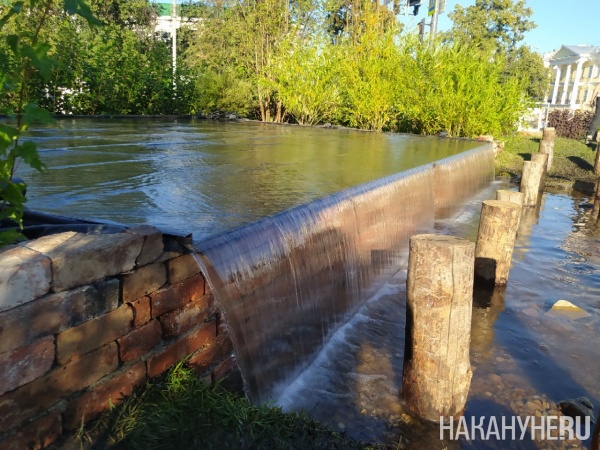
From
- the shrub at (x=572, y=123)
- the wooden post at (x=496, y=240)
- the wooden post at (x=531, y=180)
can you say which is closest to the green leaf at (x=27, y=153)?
the wooden post at (x=496, y=240)

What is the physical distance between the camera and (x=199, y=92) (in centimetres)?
1492

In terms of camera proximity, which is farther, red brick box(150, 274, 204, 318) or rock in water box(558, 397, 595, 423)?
rock in water box(558, 397, 595, 423)

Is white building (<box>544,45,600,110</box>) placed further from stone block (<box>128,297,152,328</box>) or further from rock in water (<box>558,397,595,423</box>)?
stone block (<box>128,297,152,328</box>)

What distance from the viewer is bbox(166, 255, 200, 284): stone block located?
2447 mm

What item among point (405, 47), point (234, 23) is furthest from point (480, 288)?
point (234, 23)

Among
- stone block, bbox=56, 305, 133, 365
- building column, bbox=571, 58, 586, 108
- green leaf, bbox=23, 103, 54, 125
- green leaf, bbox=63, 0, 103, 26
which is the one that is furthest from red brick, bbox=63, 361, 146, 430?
building column, bbox=571, 58, 586, 108

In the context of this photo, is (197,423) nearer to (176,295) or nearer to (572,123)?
(176,295)

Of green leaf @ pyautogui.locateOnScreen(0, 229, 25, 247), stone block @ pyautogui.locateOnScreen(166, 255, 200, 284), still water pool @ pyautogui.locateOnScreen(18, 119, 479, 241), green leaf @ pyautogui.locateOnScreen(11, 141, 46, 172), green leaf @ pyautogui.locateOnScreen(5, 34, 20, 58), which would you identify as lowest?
stone block @ pyautogui.locateOnScreen(166, 255, 200, 284)

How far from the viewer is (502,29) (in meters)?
35.8

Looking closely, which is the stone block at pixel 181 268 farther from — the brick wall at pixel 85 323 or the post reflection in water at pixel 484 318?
the post reflection in water at pixel 484 318

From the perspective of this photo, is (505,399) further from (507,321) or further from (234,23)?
(234,23)

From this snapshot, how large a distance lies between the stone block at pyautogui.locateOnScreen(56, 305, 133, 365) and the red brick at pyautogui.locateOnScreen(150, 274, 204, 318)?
0.16 meters

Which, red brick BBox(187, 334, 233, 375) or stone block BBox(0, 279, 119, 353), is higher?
stone block BBox(0, 279, 119, 353)

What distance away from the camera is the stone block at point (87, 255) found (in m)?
1.92
